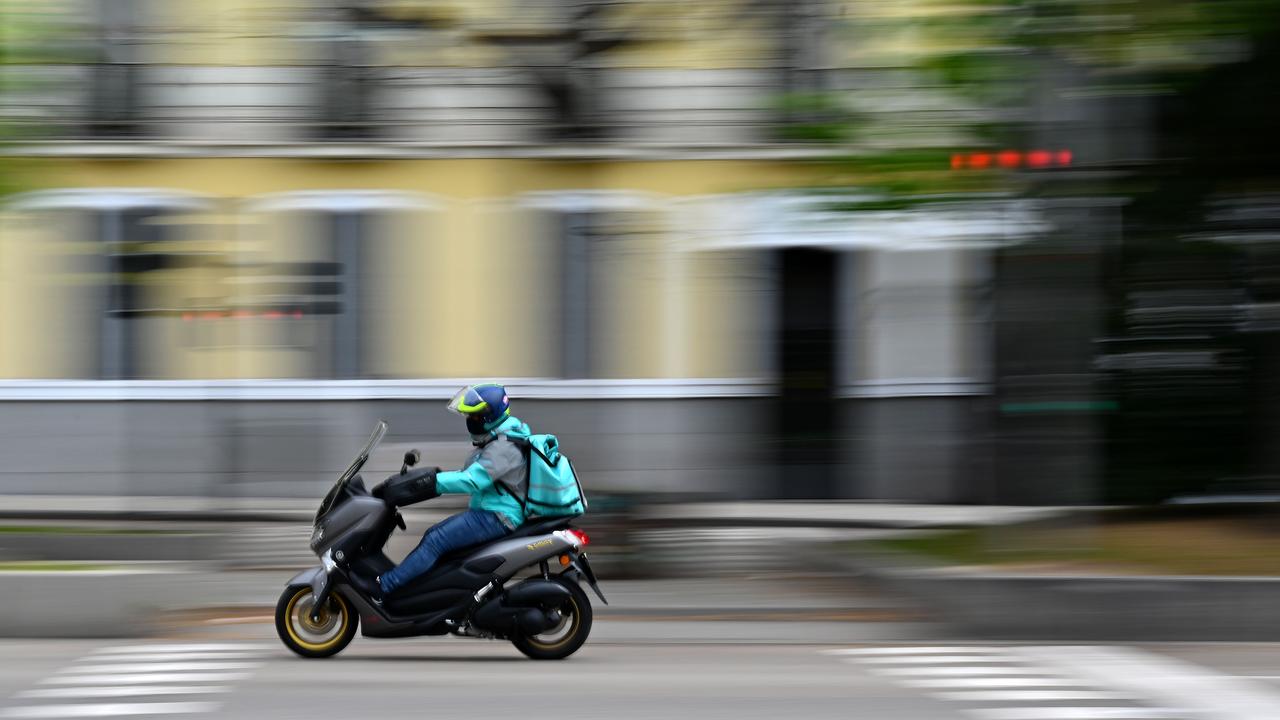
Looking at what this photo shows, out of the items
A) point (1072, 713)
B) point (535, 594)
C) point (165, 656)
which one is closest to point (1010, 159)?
point (535, 594)

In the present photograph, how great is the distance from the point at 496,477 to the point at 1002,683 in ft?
9.52

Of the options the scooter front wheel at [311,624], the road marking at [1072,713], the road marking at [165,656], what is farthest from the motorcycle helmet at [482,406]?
the road marking at [1072,713]

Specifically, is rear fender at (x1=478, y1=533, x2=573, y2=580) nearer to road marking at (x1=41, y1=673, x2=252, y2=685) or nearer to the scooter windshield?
the scooter windshield

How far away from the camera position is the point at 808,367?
65.2ft

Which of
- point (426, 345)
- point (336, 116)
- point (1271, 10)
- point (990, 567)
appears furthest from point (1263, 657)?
point (336, 116)

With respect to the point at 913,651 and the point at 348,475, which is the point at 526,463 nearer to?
the point at 348,475

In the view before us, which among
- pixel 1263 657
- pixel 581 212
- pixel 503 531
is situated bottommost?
pixel 1263 657

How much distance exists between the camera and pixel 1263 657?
428 inches

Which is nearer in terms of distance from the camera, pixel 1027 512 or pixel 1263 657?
pixel 1263 657

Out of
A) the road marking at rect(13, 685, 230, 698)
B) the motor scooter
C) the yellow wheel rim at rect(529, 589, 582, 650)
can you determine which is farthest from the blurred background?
the road marking at rect(13, 685, 230, 698)

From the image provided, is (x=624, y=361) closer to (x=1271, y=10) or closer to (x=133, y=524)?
(x=133, y=524)

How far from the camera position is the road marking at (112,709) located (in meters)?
8.48

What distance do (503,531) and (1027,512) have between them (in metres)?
4.32

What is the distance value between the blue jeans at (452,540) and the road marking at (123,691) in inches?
52.8
